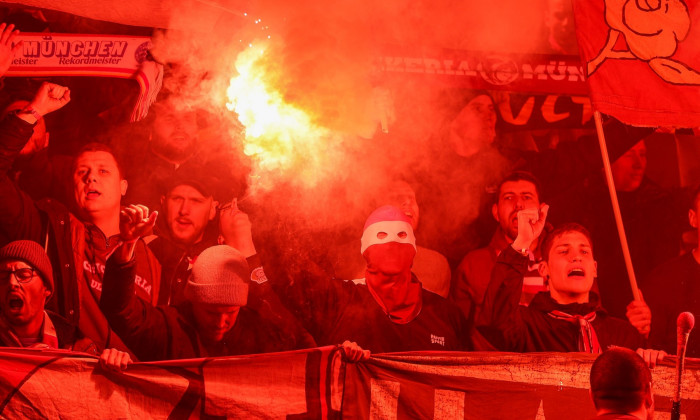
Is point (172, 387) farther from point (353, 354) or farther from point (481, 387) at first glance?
point (481, 387)

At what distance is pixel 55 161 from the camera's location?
179 inches

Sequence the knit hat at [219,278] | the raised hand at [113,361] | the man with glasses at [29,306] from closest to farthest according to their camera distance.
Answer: the raised hand at [113,361] < the man with glasses at [29,306] < the knit hat at [219,278]

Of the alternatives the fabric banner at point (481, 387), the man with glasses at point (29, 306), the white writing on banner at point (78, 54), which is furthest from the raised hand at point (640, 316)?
the white writing on banner at point (78, 54)

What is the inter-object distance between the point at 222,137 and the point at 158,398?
1.71m

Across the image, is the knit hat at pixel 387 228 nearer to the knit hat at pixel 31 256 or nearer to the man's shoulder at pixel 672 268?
the man's shoulder at pixel 672 268

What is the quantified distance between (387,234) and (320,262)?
46 cm

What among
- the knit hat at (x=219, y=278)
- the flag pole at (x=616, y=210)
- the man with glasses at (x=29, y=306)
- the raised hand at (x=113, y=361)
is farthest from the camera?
the flag pole at (x=616, y=210)

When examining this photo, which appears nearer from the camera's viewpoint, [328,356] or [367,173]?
[328,356]

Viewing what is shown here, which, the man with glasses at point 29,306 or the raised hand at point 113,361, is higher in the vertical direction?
the man with glasses at point 29,306

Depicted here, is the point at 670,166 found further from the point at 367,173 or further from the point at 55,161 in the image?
the point at 55,161

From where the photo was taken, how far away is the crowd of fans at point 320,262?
4367 mm

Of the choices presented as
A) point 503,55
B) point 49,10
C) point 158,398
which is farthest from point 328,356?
point 49,10

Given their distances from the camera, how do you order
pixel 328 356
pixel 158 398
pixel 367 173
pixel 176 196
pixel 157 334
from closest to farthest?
pixel 158 398
pixel 328 356
pixel 157 334
pixel 176 196
pixel 367 173

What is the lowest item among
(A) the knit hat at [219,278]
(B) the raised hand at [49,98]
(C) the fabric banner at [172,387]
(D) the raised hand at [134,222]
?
(C) the fabric banner at [172,387]
